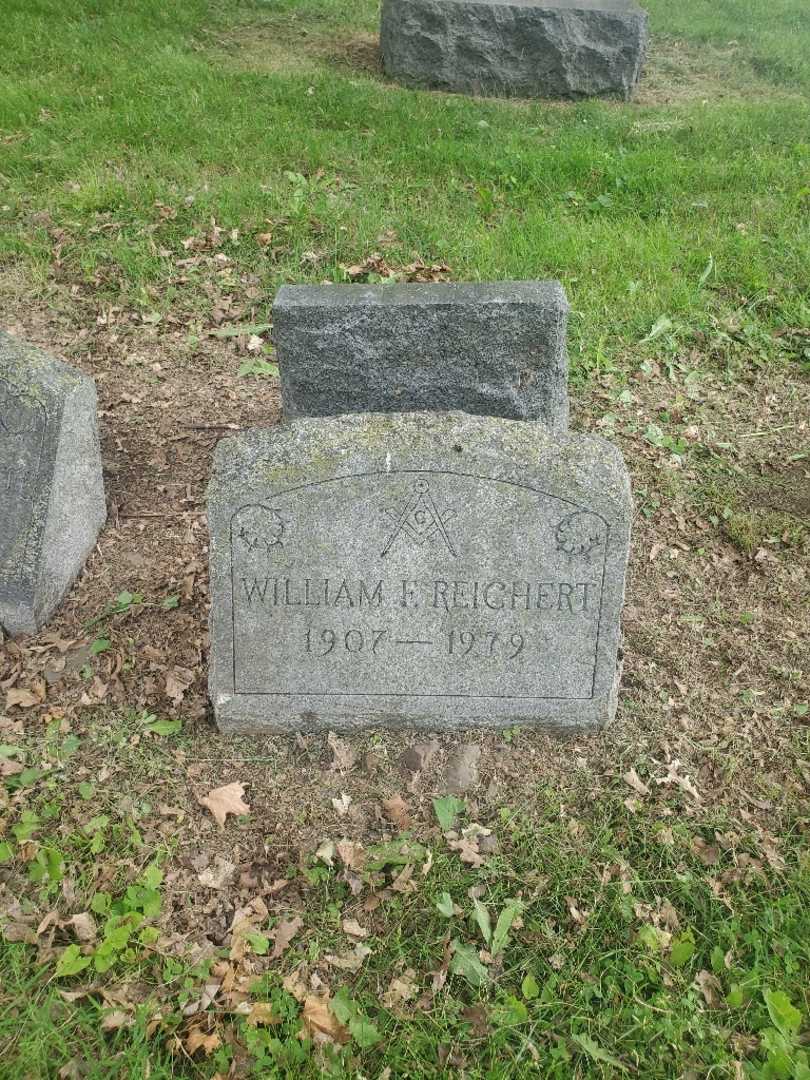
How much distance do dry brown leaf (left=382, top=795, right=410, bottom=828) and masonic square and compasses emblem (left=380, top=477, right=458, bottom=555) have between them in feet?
2.77

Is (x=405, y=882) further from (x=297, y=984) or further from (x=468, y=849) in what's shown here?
(x=297, y=984)

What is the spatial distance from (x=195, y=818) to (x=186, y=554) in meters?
1.48

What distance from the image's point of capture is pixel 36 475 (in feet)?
13.0

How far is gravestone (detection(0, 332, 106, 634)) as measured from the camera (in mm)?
3891

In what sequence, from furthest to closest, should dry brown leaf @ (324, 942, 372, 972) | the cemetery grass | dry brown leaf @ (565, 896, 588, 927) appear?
dry brown leaf @ (565, 896, 588, 927), dry brown leaf @ (324, 942, 372, 972), the cemetery grass

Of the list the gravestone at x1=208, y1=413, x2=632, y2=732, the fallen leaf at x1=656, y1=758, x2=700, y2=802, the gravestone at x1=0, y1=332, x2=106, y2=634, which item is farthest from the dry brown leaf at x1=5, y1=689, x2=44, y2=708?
the fallen leaf at x1=656, y1=758, x2=700, y2=802

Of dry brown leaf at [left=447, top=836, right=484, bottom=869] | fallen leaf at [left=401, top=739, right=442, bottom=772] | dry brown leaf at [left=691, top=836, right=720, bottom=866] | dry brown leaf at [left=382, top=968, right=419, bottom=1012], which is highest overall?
fallen leaf at [left=401, top=739, right=442, bottom=772]

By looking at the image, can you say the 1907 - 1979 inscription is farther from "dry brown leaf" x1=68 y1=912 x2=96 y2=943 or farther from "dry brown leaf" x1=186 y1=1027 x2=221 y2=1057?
"dry brown leaf" x1=186 y1=1027 x2=221 y2=1057

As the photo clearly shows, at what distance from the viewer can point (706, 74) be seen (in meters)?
10.7

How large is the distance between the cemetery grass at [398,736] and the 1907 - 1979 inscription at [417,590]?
10.5 inches

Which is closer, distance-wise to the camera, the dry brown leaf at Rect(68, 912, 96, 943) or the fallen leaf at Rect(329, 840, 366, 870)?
the dry brown leaf at Rect(68, 912, 96, 943)

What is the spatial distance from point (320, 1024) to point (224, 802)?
32.5 inches

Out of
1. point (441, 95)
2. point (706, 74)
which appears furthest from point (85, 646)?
point (706, 74)

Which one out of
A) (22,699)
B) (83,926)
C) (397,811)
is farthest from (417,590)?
(22,699)
